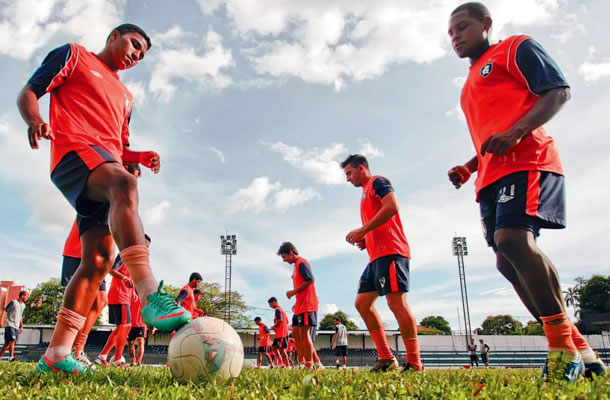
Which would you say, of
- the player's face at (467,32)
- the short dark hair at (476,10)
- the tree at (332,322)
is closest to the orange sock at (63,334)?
the player's face at (467,32)

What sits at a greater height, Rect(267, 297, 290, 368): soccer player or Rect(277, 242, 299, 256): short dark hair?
Rect(277, 242, 299, 256): short dark hair

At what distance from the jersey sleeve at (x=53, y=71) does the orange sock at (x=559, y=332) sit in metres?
3.87

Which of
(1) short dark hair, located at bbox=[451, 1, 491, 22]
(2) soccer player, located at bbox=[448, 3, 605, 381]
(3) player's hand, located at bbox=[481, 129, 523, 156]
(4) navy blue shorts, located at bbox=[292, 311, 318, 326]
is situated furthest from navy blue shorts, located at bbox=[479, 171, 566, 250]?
(4) navy blue shorts, located at bbox=[292, 311, 318, 326]

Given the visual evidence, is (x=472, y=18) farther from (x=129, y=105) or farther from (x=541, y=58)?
(x=129, y=105)

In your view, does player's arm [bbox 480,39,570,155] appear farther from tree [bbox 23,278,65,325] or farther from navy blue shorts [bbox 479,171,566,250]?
tree [bbox 23,278,65,325]

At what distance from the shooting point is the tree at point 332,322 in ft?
254

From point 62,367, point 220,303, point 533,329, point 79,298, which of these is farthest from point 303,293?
point 533,329

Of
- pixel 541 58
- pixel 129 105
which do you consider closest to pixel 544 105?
pixel 541 58

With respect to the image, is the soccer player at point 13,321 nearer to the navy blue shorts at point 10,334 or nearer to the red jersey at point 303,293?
the navy blue shorts at point 10,334

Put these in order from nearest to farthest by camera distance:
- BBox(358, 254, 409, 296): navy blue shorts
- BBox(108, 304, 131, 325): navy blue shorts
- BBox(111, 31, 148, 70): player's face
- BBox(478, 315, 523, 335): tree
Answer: BBox(111, 31, 148, 70): player's face, BBox(358, 254, 409, 296): navy blue shorts, BBox(108, 304, 131, 325): navy blue shorts, BBox(478, 315, 523, 335): tree

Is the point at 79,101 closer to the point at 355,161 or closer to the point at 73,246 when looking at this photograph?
the point at 73,246

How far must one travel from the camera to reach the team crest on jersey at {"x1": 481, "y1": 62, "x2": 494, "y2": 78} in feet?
11.5

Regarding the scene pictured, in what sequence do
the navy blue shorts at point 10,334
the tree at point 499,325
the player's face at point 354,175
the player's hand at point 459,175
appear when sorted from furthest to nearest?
the tree at point 499,325 < the navy blue shorts at point 10,334 < the player's face at point 354,175 < the player's hand at point 459,175

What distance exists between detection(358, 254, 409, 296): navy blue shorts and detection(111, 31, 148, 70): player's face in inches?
143
